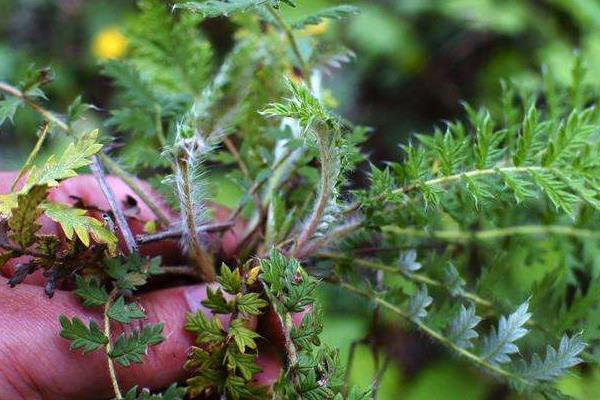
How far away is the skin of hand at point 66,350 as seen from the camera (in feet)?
3.18

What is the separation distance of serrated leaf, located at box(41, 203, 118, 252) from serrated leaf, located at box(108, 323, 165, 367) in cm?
13

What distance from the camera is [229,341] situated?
97cm

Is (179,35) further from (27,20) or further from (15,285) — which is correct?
(27,20)

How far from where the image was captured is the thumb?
3.17 ft

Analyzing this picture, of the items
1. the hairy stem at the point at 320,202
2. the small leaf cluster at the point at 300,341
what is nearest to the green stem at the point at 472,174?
the hairy stem at the point at 320,202

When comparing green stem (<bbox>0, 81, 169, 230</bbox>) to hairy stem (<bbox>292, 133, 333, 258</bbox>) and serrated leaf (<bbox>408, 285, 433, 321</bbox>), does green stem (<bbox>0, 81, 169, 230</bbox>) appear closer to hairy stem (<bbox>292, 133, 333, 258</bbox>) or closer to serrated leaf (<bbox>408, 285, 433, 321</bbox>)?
hairy stem (<bbox>292, 133, 333, 258</bbox>)

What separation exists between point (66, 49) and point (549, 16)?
2377mm

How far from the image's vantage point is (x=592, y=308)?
1.20m

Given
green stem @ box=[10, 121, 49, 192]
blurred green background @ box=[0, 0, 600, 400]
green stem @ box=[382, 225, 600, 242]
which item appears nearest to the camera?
green stem @ box=[10, 121, 49, 192]

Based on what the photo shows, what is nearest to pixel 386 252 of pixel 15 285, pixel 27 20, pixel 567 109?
pixel 567 109

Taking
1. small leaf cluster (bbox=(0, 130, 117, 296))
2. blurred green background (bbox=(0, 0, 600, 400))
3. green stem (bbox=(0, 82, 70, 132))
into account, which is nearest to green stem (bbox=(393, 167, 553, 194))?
small leaf cluster (bbox=(0, 130, 117, 296))

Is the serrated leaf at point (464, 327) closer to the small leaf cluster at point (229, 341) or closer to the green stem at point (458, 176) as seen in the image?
the green stem at point (458, 176)

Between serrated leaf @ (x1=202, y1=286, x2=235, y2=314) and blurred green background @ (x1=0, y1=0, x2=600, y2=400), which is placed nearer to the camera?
serrated leaf @ (x1=202, y1=286, x2=235, y2=314)

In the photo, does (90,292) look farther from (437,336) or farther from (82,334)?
(437,336)
